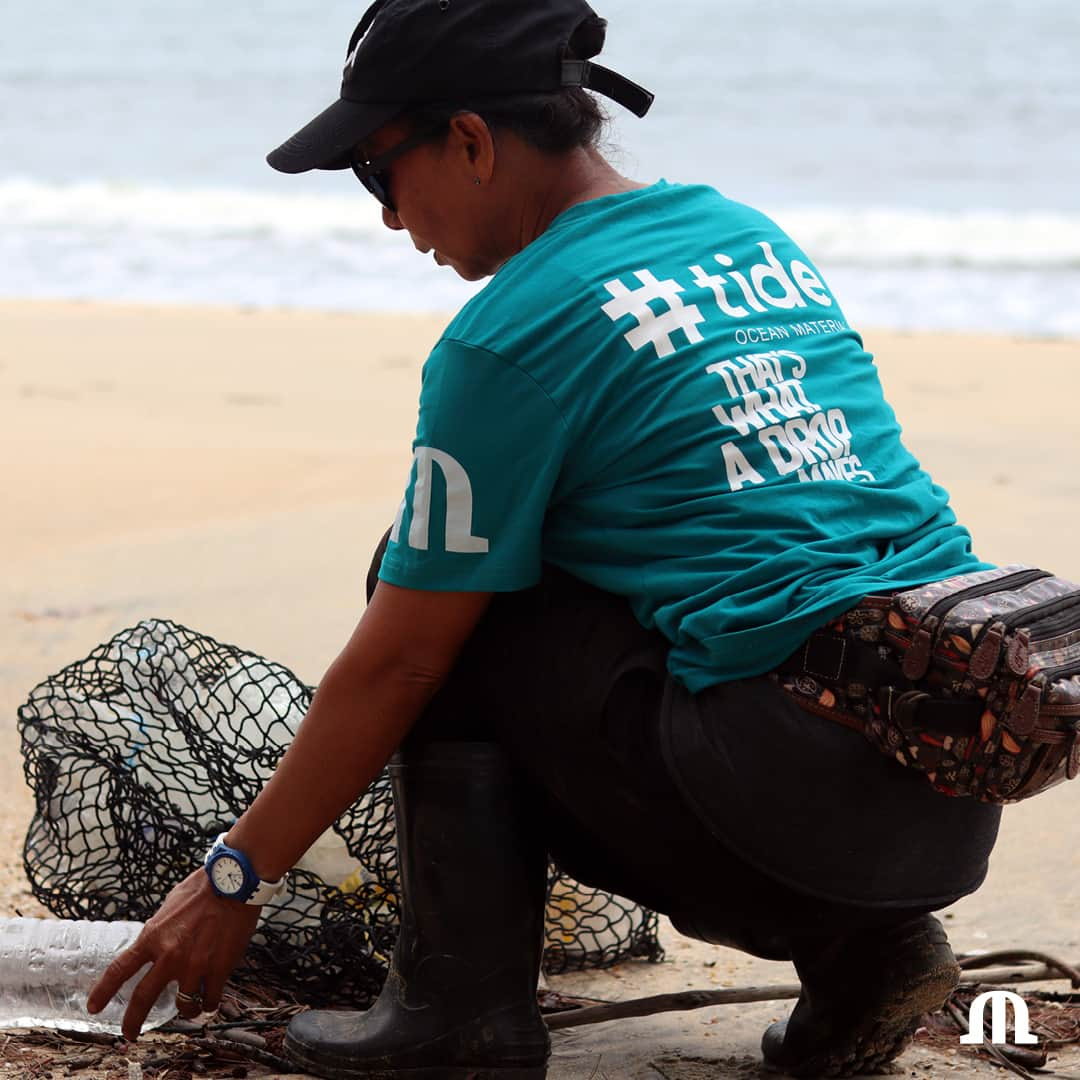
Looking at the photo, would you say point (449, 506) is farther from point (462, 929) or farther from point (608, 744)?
point (462, 929)

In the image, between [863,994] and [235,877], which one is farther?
[863,994]

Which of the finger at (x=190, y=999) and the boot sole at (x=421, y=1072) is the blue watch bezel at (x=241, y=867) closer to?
the finger at (x=190, y=999)

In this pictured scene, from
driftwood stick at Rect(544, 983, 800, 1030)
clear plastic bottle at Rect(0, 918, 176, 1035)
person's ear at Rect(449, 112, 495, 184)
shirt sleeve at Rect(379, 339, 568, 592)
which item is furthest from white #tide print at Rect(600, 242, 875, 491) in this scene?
clear plastic bottle at Rect(0, 918, 176, 1035)

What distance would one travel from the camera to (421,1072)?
1957 mm

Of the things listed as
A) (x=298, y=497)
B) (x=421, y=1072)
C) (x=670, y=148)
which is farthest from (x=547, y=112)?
(x=670, y=148)

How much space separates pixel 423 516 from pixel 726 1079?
2.99ft

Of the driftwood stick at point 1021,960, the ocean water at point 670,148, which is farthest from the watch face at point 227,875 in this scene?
the driftwood stick at point 1021,960

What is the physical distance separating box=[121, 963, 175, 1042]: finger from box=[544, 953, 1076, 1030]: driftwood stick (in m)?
0.61

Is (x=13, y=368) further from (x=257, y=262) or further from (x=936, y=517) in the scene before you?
(x=936, y=517)

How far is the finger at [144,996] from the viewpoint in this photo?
6.18 ft

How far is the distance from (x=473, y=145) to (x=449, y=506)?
47 centimetres

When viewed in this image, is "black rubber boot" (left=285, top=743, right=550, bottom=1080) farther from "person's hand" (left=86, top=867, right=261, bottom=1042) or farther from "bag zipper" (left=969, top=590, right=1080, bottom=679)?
"bag zipper" (left=969, top=590, right=1080, bottom=679)

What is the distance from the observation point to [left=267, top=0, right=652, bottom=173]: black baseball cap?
1861 mm

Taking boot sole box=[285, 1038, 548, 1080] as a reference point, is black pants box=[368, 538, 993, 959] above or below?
above
